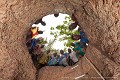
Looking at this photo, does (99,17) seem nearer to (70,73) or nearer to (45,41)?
(70,73)

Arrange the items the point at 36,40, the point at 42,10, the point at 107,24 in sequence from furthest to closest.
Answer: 1. the point at 36,40
2. the point at 42,10
3. the point at 107,24

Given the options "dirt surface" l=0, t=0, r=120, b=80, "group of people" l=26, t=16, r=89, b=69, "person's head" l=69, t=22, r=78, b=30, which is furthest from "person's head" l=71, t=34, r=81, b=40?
"dirt surface" l=0, t=0, r=120, b=80

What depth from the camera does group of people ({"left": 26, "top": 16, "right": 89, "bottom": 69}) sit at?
4.86 metres

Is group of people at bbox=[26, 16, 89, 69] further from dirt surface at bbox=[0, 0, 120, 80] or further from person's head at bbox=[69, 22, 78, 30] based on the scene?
dirt surface at bbox=[0, 0, 120, 80]

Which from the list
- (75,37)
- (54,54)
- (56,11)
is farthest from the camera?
(54,54)

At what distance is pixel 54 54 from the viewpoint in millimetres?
5289

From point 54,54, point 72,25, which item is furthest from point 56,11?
point 54,54

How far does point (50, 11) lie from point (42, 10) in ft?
0.84

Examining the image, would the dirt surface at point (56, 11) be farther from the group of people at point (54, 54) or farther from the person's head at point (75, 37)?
the person's head at point (75, 37)

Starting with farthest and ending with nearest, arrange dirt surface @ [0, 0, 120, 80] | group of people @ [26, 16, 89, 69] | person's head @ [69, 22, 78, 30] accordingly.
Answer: group of people @ [26, 16, 89, 69] → person's head @ [69, 22, 78, 30] → dirt surface @ [0, 0, 120, 80]

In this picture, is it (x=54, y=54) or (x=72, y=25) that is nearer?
(x=72, y=25)

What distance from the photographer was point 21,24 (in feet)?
11.3

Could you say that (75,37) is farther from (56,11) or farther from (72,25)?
(56,11)

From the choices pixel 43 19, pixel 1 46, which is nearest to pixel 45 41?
pixel 43 19
